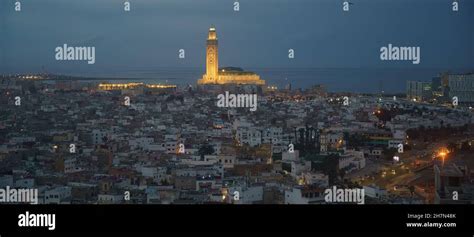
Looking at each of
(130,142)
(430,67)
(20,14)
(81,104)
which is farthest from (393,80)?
(20,14)

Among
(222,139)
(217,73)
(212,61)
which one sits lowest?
(222,139)

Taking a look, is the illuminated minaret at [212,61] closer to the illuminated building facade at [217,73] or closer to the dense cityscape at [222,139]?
the illuminated building facade at [217,73]

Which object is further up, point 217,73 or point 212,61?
point 212,61

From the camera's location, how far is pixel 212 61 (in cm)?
547

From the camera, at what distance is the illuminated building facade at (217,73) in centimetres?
Result: 534

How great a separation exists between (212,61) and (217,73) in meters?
0.13

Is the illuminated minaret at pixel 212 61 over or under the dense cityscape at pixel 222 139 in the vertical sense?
over

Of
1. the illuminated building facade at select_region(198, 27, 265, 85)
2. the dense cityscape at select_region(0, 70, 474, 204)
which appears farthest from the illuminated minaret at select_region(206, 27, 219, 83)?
the dense cityscape at select_region(0, 70, 474, 204)

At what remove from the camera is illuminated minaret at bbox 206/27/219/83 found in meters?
5.39

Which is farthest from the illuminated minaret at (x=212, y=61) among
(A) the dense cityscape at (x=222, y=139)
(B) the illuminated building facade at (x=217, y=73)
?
(A) the dense cityscape at (x=222, y=139)

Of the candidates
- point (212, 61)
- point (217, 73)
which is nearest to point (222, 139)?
point (217, 73)

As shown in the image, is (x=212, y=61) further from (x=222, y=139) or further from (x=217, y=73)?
(x=222, y=139)

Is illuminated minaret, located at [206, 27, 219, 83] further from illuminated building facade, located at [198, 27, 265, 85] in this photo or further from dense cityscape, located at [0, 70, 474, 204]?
dense cityscape, located at [0, 70, 474, 204]
